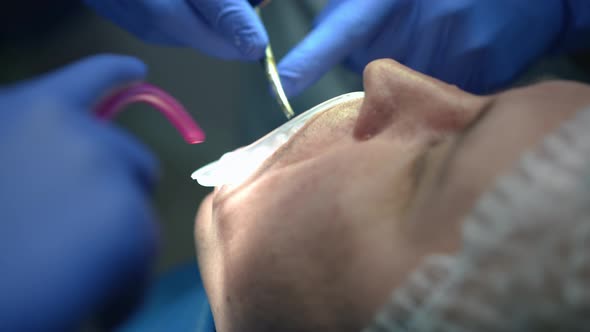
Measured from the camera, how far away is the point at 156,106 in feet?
1.30

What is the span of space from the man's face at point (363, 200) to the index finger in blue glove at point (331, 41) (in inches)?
8.6

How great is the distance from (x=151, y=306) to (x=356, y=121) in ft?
1.17

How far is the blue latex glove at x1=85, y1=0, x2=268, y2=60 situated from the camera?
62 cm

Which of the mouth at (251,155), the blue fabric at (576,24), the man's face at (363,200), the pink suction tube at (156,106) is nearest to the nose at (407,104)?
the man's face at (363,200)

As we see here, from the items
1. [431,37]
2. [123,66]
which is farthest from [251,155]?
[431,37]

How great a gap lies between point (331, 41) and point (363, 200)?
44 cm

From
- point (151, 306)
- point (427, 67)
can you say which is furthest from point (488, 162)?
point (427, 67)

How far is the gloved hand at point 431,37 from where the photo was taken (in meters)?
0.83

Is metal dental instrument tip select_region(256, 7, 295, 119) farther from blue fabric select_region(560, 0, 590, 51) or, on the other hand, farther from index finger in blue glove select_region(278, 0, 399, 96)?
blue fabric select_region(560, 0, 590, 51)

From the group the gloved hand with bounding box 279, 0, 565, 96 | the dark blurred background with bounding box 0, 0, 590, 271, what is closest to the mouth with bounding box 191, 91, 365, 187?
the dark blurred background with bounding box 0, 0, 590, 271

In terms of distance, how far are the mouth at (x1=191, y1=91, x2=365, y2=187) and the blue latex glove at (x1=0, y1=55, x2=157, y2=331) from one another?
11.3 inches

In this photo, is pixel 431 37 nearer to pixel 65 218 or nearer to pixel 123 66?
pixel 123 66

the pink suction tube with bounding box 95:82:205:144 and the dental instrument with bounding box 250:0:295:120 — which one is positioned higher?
the pink suction tube with bounding box 95:82:205:144

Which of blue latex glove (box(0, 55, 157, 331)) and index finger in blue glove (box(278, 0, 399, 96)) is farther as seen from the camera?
index finger in blue glove (box(278, 0, 399, 96))
